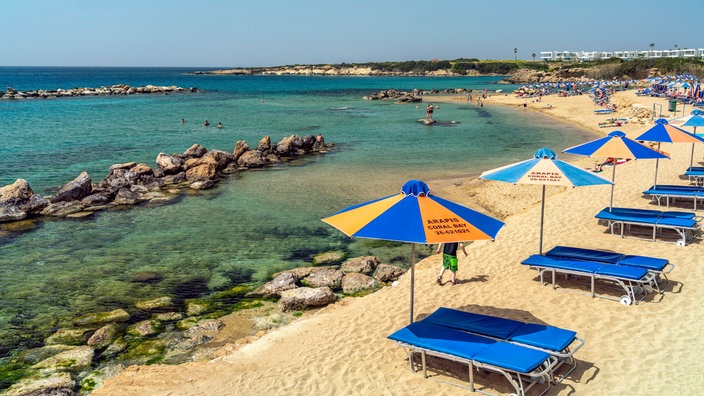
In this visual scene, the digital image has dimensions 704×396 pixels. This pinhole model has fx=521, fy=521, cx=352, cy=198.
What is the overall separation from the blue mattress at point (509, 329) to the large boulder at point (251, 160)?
22.4m

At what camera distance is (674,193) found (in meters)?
15.6

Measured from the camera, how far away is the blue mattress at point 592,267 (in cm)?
983

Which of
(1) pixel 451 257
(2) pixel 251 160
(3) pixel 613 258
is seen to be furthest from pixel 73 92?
(3) pixel 613 258

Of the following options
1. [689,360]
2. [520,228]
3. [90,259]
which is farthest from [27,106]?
[689,360]

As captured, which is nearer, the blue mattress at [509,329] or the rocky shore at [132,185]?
the blue mattress at [509,329]

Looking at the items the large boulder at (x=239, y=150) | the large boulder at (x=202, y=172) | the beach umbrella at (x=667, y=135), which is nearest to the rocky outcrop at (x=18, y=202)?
the large boulder at (x=202, y=172)

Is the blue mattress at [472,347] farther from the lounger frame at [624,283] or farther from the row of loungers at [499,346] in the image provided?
the lounger frame at [624,283]

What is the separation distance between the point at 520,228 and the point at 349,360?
8.61 m

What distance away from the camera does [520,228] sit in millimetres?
15211

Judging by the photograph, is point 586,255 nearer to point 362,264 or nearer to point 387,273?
point 387,273

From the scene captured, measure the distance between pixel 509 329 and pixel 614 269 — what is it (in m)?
3.58

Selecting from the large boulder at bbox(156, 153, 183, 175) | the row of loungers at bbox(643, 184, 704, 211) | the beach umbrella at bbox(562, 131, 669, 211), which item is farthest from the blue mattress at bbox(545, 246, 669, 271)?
the large boulder at bbox(156, 153, 183, 175)

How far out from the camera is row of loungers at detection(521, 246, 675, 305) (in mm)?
9844

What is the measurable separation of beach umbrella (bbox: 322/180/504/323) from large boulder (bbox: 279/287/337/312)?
4163mm
